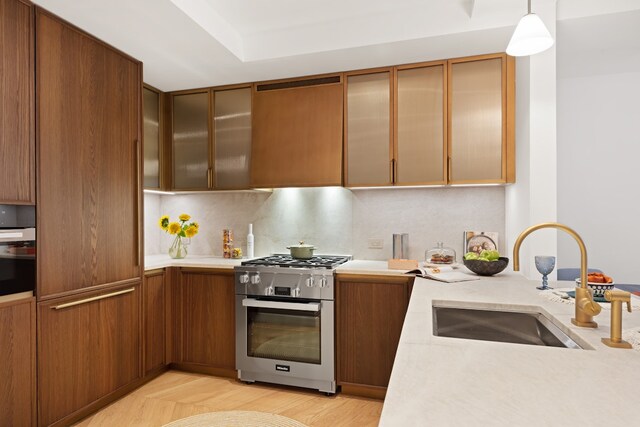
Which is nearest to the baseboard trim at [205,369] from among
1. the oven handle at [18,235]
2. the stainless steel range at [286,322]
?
the stainless steel range at [286,322]

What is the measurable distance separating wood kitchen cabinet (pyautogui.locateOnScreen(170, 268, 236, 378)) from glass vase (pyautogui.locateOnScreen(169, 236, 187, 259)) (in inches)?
13.7

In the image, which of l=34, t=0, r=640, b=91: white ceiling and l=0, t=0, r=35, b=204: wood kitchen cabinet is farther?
l=34, t=0, r=640, b=91: white ceiling

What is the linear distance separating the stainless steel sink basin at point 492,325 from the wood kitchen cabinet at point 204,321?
181 centimetres

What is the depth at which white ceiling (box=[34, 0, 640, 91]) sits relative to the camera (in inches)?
84.8

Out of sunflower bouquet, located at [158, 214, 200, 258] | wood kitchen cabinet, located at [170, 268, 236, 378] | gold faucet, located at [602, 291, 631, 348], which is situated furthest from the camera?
sunflower bouquet, located at [158, 214, 200, 258]

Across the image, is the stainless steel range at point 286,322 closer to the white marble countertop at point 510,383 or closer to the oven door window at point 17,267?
the oven door window at point 17,267

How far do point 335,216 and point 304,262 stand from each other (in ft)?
1.90

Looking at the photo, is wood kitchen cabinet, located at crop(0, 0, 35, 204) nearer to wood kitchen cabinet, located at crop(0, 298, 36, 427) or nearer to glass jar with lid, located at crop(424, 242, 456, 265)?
wood kitchen cabinet, located at crop(0, 298, 36, 427)

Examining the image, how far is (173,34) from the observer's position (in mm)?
2330

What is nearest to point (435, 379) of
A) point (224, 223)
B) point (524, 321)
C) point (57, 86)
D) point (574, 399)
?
point (574, 399)

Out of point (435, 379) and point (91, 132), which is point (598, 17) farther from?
point (91, 132)

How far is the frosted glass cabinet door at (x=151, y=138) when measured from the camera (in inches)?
124

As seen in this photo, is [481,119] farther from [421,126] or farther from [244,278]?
[244,278]

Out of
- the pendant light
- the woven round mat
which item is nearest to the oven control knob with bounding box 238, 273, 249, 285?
the woven round mat
